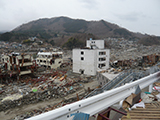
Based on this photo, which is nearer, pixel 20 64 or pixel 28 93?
pixel 28 93

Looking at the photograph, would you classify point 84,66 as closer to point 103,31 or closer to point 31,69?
point 31,69

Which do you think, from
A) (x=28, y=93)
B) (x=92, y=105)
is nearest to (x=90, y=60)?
(x=28, y=93)

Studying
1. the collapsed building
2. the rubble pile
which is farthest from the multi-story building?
the rubble pile

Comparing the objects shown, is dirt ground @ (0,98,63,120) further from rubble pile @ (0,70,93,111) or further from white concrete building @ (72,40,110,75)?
white concrete building @ (72,40,110,75)

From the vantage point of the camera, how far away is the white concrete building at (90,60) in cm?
1900

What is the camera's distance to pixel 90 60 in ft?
62.9

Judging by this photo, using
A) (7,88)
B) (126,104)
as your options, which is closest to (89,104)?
(126,104)

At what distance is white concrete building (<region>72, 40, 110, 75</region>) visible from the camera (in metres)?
19.0

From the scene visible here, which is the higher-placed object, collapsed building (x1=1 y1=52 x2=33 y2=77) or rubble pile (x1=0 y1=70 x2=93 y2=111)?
collapsed building (x1=1 y1=52 x2=33 y2=77)

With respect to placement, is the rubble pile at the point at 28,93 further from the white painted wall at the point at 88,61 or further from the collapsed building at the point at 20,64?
the white painted wall at the point at 88,61

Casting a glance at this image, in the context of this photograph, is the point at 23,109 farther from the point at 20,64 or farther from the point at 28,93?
the point at 20,64

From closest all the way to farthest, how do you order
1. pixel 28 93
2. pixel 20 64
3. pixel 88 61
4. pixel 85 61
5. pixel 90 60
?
pixel 28 93 → pixel 20 64 → pixel 90 60 → pixel 88 61 → pixel 85 61

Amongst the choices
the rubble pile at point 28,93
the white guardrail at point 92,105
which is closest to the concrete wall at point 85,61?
the rubble pile at point 28,93

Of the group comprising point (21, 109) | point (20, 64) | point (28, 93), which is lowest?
point (21, 109)
